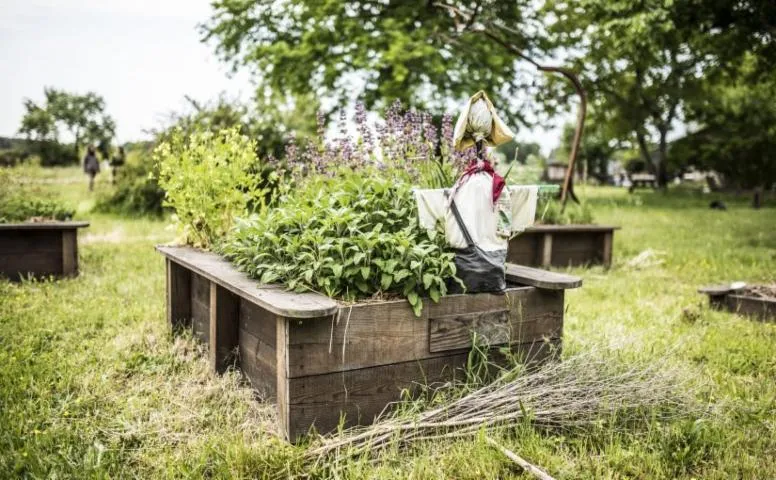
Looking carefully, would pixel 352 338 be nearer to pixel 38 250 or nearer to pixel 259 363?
pixel 259 363

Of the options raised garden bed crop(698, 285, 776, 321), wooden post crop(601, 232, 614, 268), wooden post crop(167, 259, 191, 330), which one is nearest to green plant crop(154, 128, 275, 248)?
wooden post crop(167, 259, 191, 330)

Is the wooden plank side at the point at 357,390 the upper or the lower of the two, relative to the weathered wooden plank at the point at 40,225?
lower

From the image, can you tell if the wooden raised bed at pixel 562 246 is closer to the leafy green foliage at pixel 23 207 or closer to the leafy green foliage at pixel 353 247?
the leafy green foliage at pixel 353 247

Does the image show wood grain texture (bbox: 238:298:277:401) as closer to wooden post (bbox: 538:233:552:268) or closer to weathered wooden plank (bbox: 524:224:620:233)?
weathered wooden plank (bbox: 524:224:620:233)

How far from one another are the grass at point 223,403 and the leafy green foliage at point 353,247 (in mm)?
637

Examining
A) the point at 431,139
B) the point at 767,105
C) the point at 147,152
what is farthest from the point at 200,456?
the point at 767,105

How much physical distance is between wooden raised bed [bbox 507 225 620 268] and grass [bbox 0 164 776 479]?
44.9 inches

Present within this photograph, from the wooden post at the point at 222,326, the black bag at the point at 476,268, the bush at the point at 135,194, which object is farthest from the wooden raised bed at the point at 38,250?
the bush at the point at 135,194

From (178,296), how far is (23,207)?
330cm

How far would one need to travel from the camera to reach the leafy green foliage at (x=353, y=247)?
8.87 feet

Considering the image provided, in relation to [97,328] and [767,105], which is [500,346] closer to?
[97,328]

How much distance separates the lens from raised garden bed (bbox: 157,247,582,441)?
2484mm

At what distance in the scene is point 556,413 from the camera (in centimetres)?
266

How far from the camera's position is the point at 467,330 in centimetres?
287
